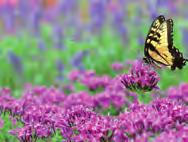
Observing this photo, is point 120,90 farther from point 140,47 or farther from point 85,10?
point 85,10

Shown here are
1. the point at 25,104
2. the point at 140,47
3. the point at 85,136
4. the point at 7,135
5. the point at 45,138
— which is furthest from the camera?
the point at 140,47

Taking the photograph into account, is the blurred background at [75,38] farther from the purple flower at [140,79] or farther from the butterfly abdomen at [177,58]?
the purple flower at [140,79]

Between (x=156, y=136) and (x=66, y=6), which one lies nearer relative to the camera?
(x=156, y=136)

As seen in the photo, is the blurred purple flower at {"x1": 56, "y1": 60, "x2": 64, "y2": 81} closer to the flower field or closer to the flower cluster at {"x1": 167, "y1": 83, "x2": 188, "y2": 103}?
the flower field

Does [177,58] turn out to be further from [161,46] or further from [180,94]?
[180,94]

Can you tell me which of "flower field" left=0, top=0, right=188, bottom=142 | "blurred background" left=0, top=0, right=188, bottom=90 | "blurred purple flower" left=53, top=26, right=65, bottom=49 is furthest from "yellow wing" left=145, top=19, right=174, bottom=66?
"blurred purple flower" left=53, top=26, right=65, bottom=49

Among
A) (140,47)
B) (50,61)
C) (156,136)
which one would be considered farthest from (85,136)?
(50,61)

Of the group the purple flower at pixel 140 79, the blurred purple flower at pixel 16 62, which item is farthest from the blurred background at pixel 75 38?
the purple flower at pixel 140 79
